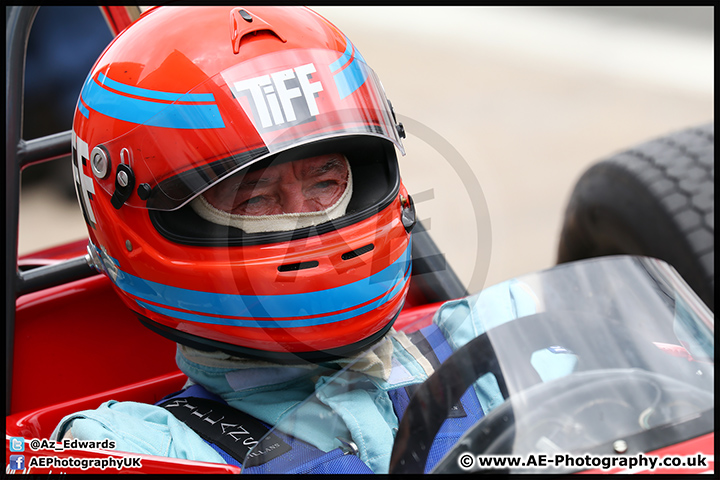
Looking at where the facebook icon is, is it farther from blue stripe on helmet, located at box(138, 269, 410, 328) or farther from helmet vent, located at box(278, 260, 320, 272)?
helmet vent, located at box(278, 260, 320, 272)

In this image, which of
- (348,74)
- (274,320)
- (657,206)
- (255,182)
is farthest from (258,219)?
(657,206)

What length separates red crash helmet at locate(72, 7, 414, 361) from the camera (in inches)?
46.5

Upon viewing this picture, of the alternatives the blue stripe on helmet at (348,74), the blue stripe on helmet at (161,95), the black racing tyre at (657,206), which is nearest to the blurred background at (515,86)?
the black racing tyre at (657,206)

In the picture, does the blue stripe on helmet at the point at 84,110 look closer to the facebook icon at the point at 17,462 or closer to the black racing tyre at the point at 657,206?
the facebook icon at the point at 17,462

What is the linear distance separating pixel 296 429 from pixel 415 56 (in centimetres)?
430

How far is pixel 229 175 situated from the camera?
118cm

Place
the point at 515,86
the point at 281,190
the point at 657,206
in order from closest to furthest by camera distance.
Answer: the point at 281,190 → the point at 657,206 → the point at 515,86

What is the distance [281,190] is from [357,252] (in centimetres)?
18

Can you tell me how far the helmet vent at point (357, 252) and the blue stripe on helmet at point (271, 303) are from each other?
0.15ft

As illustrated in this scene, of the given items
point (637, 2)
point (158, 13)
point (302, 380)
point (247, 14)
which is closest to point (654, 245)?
point (302, 380)

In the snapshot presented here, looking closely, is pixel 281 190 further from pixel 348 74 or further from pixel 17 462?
pixel 17 462

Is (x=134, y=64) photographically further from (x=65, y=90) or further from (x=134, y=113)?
(x=65, y=90)

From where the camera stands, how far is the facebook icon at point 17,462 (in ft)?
3.75

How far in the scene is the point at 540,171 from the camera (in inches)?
158
